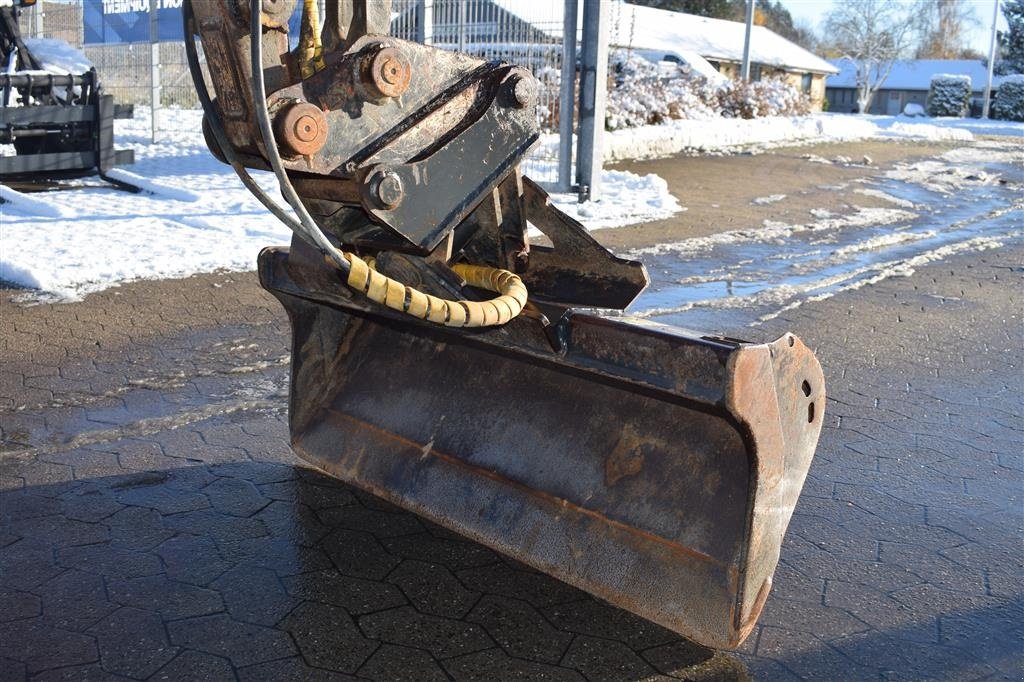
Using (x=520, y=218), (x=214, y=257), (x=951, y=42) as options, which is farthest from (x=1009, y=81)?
(x=520, y=218)

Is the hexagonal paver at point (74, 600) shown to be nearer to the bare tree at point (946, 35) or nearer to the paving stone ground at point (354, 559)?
the paving stone ground at point (354, 559)

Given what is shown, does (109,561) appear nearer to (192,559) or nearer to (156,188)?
(192,559)

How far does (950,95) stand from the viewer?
167 ft

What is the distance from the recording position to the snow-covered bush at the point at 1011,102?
158ft

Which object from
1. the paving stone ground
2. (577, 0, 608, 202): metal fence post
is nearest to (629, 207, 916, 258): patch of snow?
(577, 0, 608, 202): metal fence post

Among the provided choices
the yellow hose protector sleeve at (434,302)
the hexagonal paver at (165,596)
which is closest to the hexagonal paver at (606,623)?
Answer: the yellow hose protector sleeve at (434,302)

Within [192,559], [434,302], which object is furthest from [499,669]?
[192,559]

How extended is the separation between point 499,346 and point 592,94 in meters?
10.0

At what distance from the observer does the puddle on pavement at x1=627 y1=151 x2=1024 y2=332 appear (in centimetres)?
796

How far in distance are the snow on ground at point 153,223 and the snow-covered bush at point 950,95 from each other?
42206 mm

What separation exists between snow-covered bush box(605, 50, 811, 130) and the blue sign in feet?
25.0

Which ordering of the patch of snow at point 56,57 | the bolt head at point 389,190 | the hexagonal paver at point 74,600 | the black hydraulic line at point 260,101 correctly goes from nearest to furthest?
the black hydraulic line at point 260,101, the bolt head at point 389,190, the hexagonal paver at point 74,600, the patch of snow at point 56,57

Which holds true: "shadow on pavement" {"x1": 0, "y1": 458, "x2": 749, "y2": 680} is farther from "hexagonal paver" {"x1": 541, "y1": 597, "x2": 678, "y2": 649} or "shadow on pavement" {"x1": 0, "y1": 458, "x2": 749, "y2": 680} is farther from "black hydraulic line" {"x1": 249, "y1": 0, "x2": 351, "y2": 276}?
"black hydraulic line" {"x1": 249, "y1": 0, "x2": 351, "y2": 276}

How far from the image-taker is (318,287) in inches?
152
